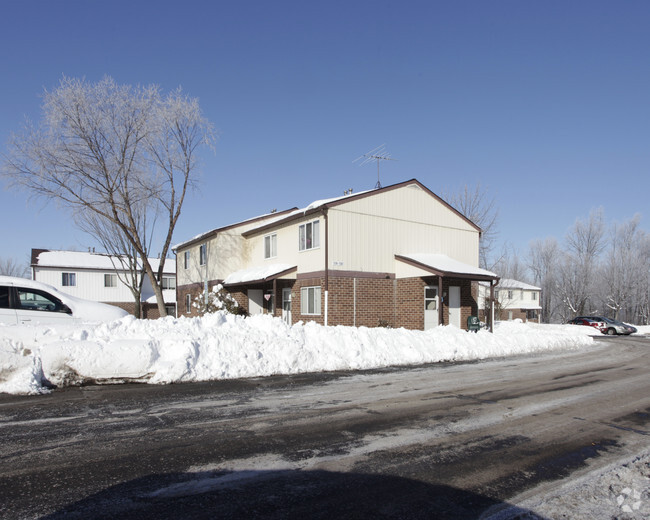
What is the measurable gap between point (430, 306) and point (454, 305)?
5.20ft

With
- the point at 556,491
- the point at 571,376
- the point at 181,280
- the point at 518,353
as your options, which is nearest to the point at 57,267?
the point at 181,280

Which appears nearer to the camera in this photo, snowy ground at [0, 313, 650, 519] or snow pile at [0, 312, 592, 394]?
snowy ground at [0, 313, 650, 519]

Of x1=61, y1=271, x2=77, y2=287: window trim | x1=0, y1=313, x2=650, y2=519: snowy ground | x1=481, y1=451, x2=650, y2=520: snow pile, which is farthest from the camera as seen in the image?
x1=61, y1=271, x2=77, y2=287: window trim

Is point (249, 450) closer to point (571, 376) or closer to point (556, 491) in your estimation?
point (556, 491)

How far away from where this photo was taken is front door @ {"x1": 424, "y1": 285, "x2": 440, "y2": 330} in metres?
20.5

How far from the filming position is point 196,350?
10.1m

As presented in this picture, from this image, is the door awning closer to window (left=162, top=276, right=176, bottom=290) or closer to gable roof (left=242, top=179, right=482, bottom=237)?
gable roof (left=242, top=179, right=482, bottom=237)

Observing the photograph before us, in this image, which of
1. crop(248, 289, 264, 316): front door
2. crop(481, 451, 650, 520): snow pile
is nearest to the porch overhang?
crop(248, 289, 264, 316): front door

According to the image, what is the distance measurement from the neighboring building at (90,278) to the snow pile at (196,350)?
35.0m

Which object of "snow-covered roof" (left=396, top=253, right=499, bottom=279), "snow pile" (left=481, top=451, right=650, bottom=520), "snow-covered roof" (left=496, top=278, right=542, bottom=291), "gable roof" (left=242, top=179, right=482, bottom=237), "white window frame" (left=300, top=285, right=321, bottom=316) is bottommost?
"snow pile" (left=481, top=451, right=650, bottom=520)

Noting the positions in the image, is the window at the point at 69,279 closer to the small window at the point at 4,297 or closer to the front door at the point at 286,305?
the front door at the point at 286,305

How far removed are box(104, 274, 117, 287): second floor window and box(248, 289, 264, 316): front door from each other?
25.4 m

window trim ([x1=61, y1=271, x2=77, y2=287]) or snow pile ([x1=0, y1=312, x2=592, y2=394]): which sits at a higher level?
window trim ([x1=61, y1=271, x2=77, y2=287])

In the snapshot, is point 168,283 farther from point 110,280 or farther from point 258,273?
point 258,273
